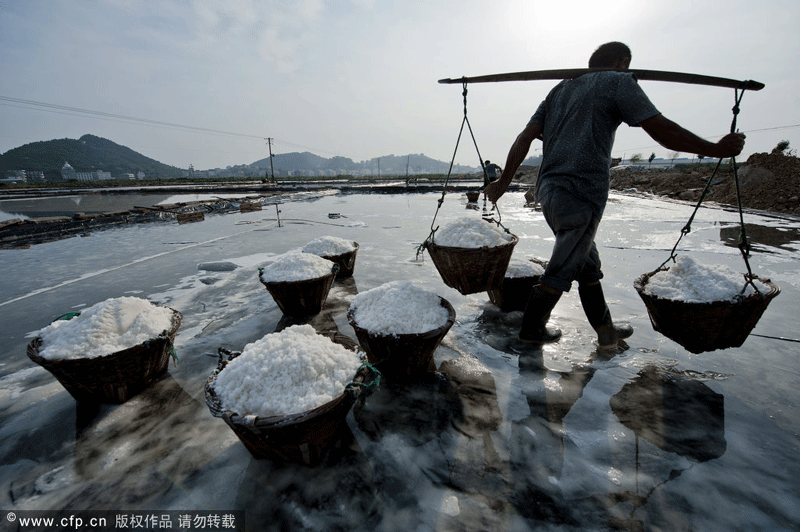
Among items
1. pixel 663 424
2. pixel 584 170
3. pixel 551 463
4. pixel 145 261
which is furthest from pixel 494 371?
pixel 145 261

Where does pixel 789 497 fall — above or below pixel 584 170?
below

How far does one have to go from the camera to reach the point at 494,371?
256 centimetres

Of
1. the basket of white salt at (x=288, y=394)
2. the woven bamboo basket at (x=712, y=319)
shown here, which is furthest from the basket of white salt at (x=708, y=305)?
the basket of white salt at (x=288, y=394)

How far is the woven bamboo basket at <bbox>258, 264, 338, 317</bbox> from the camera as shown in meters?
3.27

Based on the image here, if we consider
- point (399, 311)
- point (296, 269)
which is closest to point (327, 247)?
point (296, 269)

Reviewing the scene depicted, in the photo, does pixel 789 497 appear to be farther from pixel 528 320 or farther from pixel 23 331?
pixel 23 331

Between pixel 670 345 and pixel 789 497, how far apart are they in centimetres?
150

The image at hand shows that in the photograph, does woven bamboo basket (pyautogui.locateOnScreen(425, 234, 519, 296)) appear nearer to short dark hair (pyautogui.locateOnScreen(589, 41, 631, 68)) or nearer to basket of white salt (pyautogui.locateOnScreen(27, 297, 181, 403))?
short dark hair (pyautogui.locateOnScreen(589, 41, 631, 68))

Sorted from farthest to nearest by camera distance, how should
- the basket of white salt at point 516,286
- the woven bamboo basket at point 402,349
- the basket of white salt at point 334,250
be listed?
the basket of white salt at point 334,250
the basket of white salt at point 516,286
the woven bamboo basket at point 402,349

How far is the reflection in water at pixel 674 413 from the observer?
6.05 ft

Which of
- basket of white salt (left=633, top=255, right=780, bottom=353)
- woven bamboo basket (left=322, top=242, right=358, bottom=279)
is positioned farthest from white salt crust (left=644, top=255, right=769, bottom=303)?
woven bamboo basket (left=322, top=242, right=358, bottom=279)

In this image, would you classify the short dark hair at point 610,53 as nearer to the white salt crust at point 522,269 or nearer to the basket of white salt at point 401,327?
the white salt crust at point 522,269

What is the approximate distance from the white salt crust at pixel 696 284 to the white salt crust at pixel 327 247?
3393 millimetres

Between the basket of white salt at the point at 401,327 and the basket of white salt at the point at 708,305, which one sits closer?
the basket of white salt at the point at 708,305
